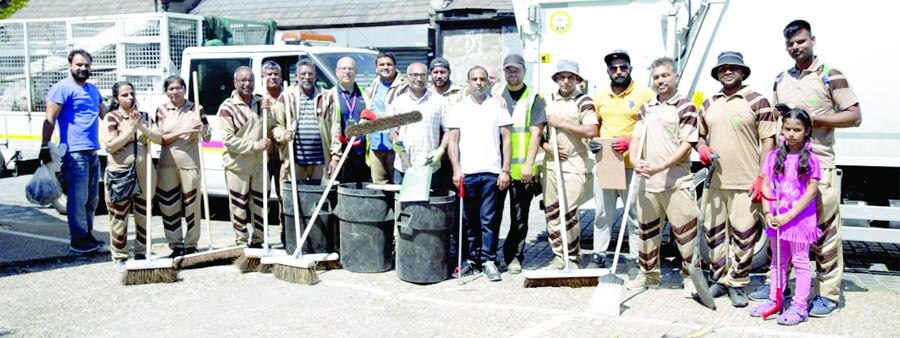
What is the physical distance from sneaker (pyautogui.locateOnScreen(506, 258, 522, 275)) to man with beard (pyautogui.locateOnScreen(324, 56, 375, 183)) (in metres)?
1.57

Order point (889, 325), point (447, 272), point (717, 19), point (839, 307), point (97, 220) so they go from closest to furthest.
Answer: point (889, 325), point (839, 307), point (447, 272), point (717, 19), point (97, 220)

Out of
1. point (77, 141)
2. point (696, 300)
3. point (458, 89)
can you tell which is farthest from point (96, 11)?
point (696, 300)

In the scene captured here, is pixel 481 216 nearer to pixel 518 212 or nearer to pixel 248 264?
pixel 518 212

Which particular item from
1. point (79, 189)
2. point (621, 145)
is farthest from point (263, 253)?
point (621, 145)

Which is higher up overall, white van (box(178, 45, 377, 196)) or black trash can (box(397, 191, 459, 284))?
white van (box(178, 45, 377, 196))

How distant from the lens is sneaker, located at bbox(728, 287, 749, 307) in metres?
6.02

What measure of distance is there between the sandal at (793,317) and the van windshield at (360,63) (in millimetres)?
5456

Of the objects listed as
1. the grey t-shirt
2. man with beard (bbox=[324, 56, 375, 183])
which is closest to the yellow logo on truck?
the grey t-shirt

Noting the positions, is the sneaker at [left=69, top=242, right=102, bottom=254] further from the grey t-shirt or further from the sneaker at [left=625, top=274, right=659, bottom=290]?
the sneaker at [left=625, top=274, right=659, bottom=290]

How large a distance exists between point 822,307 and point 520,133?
99.6 inches

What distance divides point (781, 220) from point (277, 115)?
4.19 meters

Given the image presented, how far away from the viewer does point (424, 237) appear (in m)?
6.72

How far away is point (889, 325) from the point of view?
5559mm

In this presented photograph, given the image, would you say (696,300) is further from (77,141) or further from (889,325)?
(77,141)
